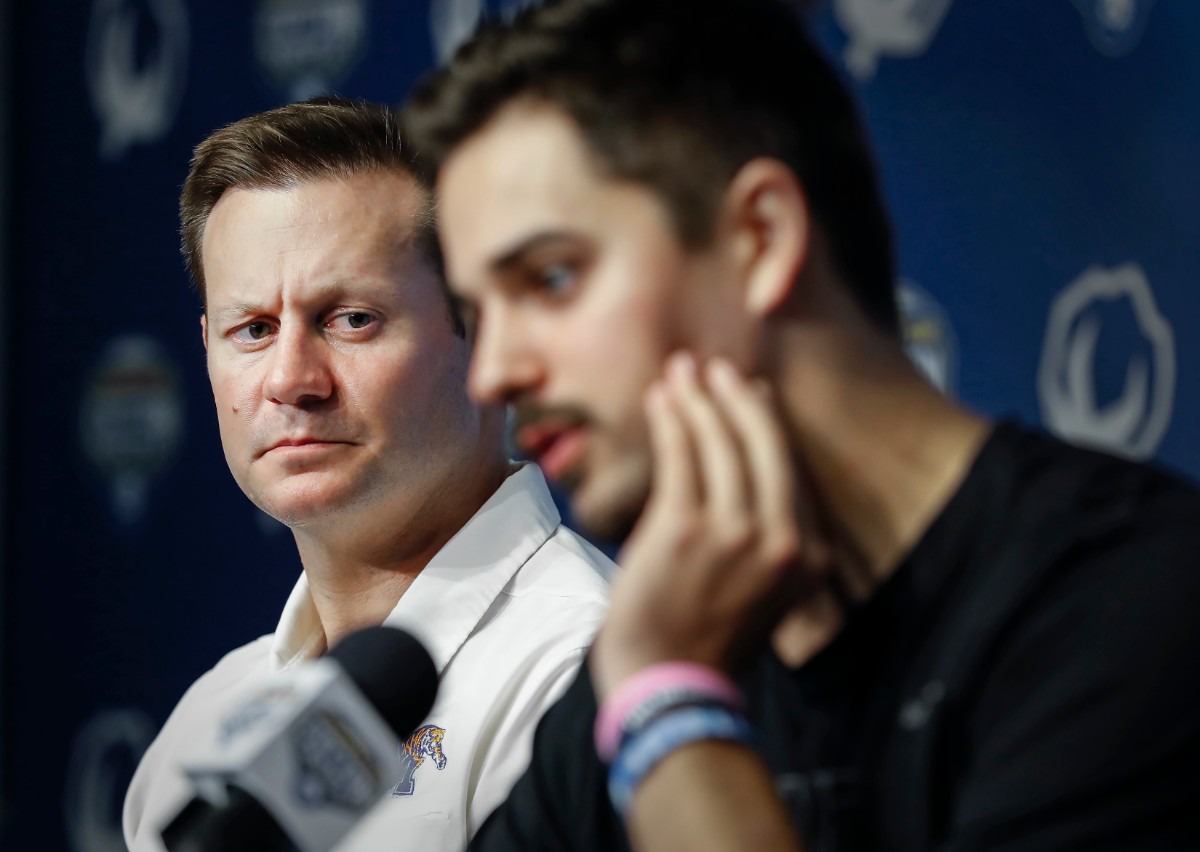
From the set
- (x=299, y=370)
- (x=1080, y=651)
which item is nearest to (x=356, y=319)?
(x=299, y=370)

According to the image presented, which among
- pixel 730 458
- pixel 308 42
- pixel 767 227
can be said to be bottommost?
pixel 730 458

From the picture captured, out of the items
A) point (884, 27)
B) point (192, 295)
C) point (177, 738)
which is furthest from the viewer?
point (192, 295)

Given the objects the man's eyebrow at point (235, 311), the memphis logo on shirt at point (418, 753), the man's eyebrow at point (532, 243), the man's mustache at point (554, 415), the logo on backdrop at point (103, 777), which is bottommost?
the logo on backdrop at point (103, 777)

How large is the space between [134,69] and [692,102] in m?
2.85

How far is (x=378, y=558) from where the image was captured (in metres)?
1.66

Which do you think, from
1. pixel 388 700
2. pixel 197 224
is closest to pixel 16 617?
pixel 197 224

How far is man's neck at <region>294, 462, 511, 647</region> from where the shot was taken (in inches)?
64.2

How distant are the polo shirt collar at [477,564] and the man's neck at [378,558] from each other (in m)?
0.02

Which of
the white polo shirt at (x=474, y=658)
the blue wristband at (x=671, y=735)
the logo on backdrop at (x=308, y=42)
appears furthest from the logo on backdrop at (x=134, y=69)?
the blue wristband at (x=671, y=735)

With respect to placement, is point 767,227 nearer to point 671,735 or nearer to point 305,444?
point 671,735

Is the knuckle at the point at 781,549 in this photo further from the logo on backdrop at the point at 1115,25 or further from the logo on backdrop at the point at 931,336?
the logo on backdrop at the point at 1115,25

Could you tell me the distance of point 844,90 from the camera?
1068mm

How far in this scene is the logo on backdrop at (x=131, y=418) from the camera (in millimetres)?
3385

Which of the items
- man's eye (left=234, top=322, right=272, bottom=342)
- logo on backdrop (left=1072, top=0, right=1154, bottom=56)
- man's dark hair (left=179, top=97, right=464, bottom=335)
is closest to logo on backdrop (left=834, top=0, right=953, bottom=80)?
logo on backdrop (left=1072, top=0, right=1154, bottom=56)
